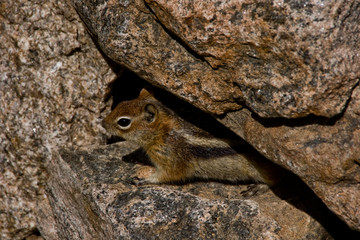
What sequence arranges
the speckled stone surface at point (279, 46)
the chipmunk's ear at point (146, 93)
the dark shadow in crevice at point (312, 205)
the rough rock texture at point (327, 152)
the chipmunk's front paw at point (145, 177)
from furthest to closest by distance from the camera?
the chipmunk's ear at point (146, 93), the chipmunk's front paw at point (145, 177), the dark shadow in crevice at point (312, 205), the rough rock texture at point (327, 152), the speckled stone surface at point (279, 46)

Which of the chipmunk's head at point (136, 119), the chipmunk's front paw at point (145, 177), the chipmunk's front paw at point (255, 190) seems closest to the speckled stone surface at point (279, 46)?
the chipmunk's head at point (136, 119)

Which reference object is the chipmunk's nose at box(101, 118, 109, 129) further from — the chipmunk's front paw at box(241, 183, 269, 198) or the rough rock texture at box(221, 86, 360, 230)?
the rough rock texture at box(221, 86, 360, 230)

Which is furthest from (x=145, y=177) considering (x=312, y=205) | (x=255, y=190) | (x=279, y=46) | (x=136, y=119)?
(x=279, y=46)

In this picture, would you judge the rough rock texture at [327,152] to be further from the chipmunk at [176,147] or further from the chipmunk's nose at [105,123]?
the chipmunk's nose at [105,123]

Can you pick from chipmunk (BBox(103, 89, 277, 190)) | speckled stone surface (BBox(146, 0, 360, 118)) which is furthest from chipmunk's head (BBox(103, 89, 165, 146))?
speckled stone surface (BBox(146, 0, 360, 118))

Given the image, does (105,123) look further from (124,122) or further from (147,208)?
(147,208)

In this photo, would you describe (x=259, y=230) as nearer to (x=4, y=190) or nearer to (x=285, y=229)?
(x=285, y=229)
